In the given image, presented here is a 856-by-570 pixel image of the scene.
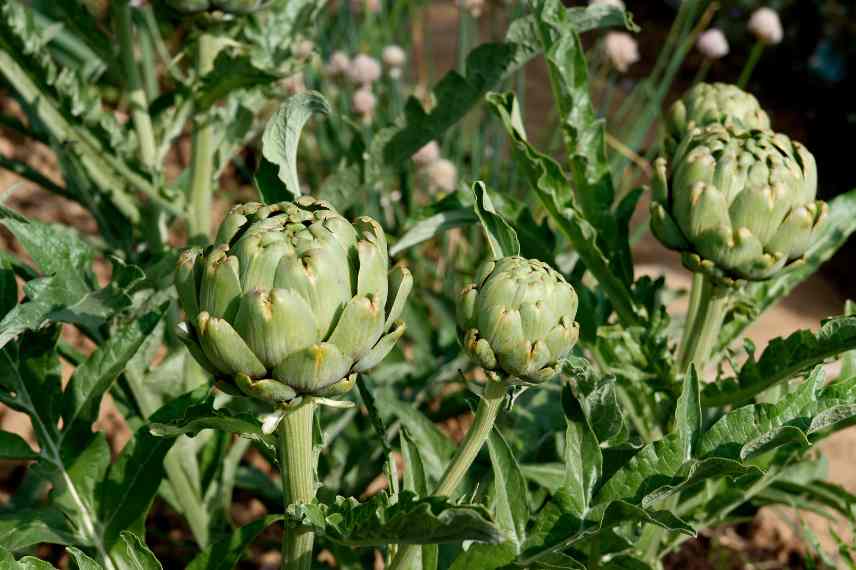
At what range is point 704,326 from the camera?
814 millimetres

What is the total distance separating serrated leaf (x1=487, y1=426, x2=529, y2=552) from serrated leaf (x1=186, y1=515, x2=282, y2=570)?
0.53 feet

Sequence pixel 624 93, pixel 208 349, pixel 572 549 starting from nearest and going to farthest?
pixel 208 349 < pixel 572 549 < pixel 624 93

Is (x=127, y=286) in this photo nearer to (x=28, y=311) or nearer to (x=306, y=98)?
(x=28, y=311)

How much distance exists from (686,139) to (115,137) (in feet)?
1.72

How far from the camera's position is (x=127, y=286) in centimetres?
74

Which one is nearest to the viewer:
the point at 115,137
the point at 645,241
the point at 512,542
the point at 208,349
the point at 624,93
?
the point at 208,349

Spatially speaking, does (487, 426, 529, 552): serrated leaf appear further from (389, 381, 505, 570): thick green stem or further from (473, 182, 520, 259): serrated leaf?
(473, 182, 520, 259): serrated leaf

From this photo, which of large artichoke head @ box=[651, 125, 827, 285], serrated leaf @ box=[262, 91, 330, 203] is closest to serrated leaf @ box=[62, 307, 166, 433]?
serrated leaf @ box=[262, 91, 330, 203]

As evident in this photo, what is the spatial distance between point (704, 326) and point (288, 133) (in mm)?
365

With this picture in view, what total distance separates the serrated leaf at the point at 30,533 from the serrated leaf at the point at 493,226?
0.39 m

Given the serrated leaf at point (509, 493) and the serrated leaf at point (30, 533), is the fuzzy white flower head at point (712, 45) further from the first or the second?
the serrated leaf at point (30, 533)

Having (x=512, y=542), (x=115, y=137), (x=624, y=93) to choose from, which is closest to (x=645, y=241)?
(x=624, y=93)

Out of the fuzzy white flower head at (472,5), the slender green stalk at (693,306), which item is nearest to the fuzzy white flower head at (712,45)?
the fuzzy white flower head at (472,5)

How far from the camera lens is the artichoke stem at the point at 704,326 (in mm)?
797
